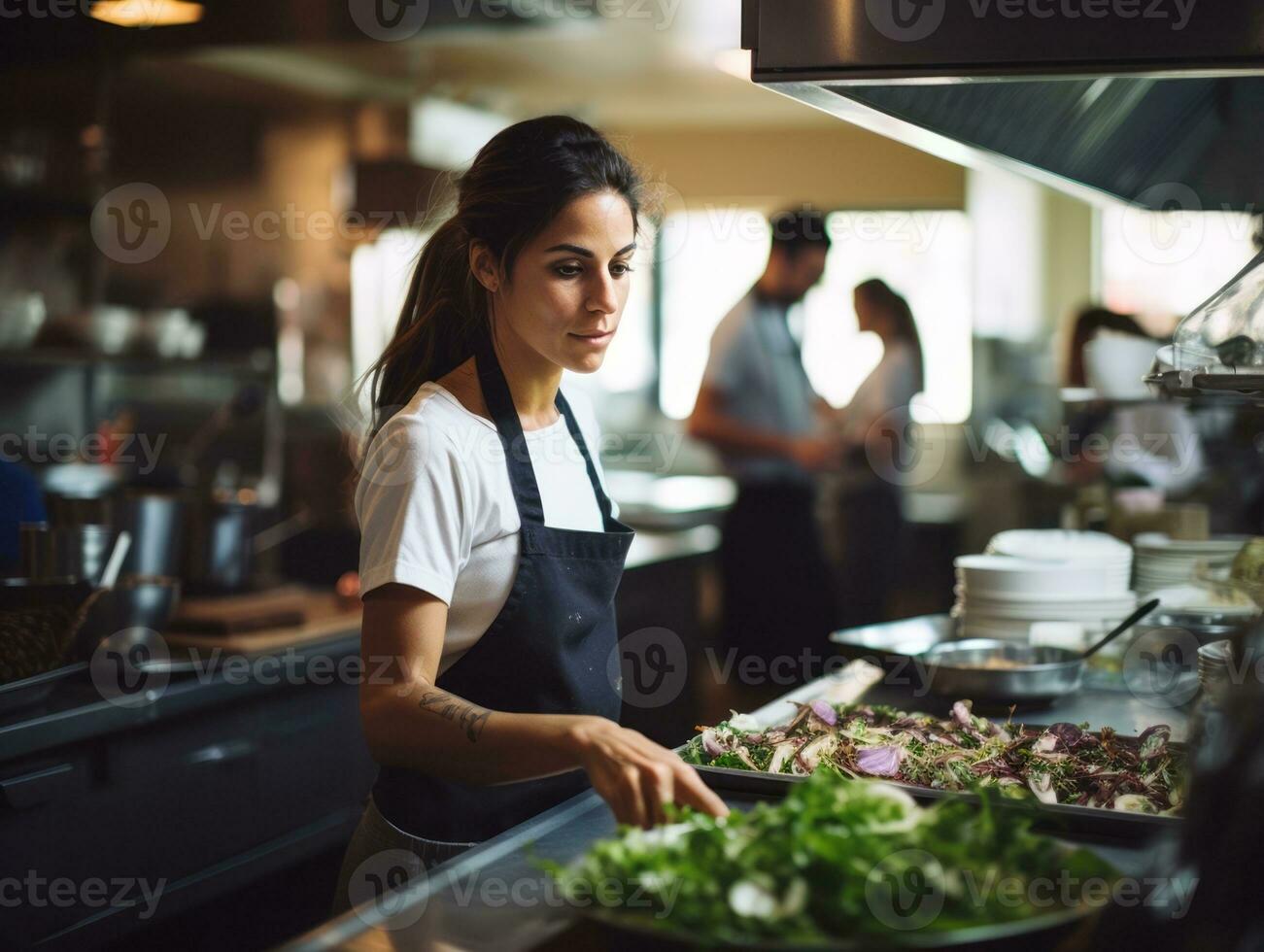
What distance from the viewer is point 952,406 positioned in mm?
8328

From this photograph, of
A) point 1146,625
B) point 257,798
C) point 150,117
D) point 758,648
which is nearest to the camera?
point 1146,625

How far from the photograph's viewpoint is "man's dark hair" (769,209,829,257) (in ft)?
15.2

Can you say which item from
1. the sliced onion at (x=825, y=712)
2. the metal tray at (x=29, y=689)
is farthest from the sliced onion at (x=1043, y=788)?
the metal tray at (x=29, y=689)

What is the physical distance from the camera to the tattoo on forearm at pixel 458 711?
1.42 metres

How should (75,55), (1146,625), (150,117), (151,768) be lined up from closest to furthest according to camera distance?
(1146,625) < (151,768) < (75,55) < (150,117)

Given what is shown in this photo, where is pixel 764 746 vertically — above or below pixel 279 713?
above

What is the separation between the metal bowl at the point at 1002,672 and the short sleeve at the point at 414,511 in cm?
87

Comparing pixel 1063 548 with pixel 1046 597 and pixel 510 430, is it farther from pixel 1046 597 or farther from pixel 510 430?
pixel 510 430

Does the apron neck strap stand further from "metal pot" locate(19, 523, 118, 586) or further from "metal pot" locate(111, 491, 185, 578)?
"metal pot" locate(111, 491, 185, 578)

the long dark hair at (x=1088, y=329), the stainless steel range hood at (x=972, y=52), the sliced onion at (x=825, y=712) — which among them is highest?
the stainless steel range hood at (x=972, y=52)

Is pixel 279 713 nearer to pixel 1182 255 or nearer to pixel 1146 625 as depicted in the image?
pixel 1146 625

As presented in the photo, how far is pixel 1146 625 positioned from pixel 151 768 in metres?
1.89

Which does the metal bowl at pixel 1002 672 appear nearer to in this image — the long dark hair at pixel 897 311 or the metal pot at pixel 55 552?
the metal pot at pixel 55 552

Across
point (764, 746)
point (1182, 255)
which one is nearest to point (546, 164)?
point (764, 746)
